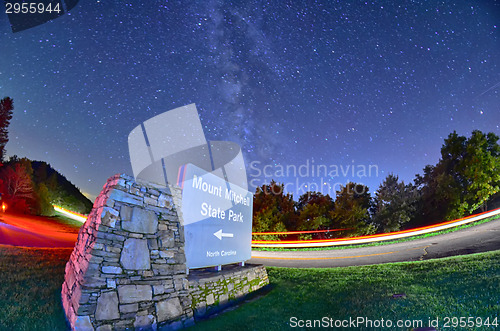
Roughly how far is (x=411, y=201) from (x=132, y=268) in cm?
2723

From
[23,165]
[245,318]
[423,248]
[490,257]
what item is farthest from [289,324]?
[23,165]

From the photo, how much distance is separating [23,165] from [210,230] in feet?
163

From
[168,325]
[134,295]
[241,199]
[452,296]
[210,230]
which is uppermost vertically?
[241,199]

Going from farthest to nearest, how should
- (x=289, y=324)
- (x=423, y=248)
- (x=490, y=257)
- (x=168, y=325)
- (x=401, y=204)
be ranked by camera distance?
(x=401, y=204), (x=423, y=248), (x=490, y=257), (x=289, y=324), (x=168, y=325)

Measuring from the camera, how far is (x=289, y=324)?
17.6ft

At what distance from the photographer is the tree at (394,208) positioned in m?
23.8

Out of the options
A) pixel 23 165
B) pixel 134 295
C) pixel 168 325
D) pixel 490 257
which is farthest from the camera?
pixel 23 165

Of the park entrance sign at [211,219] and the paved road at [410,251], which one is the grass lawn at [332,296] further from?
the paved road at [410,251]

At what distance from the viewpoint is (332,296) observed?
7.02 meters

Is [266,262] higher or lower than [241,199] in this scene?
lower

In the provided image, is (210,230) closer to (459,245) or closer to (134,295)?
(134,295)

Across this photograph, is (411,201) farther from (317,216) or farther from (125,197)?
(125,197)

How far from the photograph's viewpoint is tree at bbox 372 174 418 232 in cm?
Result: 2377

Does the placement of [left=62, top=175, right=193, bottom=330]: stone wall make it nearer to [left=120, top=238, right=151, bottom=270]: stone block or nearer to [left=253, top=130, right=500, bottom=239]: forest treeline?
[left=120, top=238, right=151, bottom=270]: stone block
